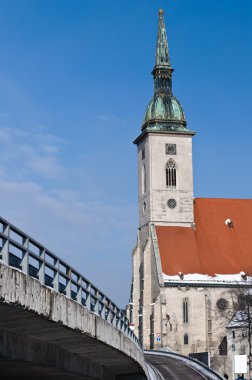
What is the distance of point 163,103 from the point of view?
9731 cm

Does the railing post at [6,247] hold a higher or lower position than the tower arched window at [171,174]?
lower

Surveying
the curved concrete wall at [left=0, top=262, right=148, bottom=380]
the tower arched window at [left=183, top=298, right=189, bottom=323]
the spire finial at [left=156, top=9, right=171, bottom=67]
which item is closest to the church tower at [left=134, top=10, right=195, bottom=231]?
the spire finial at [left=156, top=9, right=171, bottom=67]

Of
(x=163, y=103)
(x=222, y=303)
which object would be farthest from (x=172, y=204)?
(x=222, y=303)

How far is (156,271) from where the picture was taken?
88125 millimetres

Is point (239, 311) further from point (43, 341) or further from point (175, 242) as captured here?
point (43, 341)

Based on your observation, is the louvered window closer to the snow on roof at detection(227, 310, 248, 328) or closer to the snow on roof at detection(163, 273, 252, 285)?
the snow on roof at detection(163, 273, 252, 285)

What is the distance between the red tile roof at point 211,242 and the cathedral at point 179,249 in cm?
11

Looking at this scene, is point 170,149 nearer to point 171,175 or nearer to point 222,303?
point 171,175

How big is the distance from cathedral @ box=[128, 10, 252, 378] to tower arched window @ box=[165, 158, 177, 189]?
0.37ft

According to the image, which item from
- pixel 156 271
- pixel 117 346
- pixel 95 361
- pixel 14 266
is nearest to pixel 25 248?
pixel 14 266

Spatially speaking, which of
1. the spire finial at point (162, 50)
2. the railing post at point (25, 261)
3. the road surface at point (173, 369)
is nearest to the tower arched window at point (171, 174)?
the spire finial at point (162, 50)

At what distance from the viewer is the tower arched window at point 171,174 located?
94.3 metres

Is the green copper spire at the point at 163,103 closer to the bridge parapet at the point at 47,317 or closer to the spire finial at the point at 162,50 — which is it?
the spire finial at the point at 162,50

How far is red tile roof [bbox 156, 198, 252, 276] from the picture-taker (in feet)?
296
